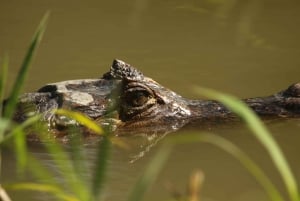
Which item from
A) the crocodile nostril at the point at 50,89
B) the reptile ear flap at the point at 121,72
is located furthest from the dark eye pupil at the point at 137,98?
the crocodile nostril at the point at 50,89

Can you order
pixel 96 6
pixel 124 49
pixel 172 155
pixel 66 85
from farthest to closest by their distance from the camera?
pixel 96 6, pixel 124 49, pixel 66 85, pixel 172 155

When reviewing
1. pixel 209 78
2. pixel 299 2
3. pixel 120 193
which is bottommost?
pixel 120 193

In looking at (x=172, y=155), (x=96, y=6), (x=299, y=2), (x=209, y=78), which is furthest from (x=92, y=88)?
(x=299, y=2)

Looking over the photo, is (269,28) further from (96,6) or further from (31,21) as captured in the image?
(31,21)

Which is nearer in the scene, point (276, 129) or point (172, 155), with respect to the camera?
point (172, 155)

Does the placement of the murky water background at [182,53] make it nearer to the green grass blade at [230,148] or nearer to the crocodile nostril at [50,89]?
the crocodile nostril at [50,89]

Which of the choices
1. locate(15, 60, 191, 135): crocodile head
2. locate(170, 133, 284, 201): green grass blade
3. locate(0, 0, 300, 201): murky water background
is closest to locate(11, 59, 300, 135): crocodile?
locate(15, 60, 191, 135): crocodile head

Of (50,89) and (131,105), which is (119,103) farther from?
(50,89)
